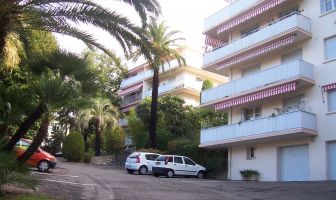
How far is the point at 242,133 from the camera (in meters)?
29.2

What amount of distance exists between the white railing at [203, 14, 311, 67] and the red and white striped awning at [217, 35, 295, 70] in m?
0.41

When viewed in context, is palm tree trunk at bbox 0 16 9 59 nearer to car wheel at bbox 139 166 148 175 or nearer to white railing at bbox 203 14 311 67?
white railing at bbox 203 14 311 67

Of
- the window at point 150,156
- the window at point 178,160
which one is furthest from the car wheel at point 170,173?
the window at point 150,156

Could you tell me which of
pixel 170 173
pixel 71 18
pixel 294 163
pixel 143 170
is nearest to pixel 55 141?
pixel 143 170

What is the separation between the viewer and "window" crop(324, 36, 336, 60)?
26.2m

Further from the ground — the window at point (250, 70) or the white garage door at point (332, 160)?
the window at point (250, 70)

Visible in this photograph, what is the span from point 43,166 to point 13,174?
16784 mm

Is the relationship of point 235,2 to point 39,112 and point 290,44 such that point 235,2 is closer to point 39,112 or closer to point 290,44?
point 290,44

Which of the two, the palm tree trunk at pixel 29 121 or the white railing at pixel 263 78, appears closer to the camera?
the palm tree trunk at pixel 29 121

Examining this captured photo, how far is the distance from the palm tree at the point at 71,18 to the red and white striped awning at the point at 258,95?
14082 millimetres

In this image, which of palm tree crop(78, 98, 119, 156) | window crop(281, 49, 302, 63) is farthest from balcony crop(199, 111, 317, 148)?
palm tree crop(78, 98, 119, 156)

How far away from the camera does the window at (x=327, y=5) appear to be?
26.8 meters

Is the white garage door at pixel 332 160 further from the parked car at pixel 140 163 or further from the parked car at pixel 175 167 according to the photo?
the parked car at pixel 140 163

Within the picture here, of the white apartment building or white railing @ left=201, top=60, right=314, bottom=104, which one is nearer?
the white apartment building
